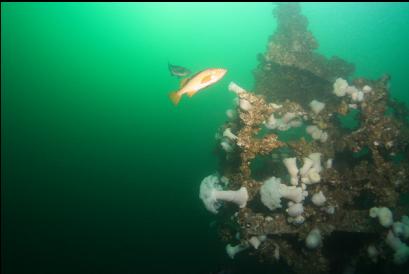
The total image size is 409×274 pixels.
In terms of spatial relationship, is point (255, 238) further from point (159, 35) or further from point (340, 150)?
point (159, 35)

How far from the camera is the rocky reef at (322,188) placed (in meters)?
5.48

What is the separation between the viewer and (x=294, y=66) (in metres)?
7.71

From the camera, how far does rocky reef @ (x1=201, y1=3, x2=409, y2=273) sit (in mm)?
5477

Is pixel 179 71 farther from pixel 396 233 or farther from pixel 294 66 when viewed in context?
pixel 396 233

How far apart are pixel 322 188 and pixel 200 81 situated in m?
3.22

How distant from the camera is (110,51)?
164 m

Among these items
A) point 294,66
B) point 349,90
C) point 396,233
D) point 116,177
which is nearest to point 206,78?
point 349,90

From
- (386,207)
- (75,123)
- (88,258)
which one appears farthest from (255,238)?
(75,123)

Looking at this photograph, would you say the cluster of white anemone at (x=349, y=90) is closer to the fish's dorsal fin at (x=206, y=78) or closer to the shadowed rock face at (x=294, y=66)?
the shadowed rock face at (x=294, y=66)

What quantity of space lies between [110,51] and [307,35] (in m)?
165

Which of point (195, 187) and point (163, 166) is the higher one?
point (163, 166)

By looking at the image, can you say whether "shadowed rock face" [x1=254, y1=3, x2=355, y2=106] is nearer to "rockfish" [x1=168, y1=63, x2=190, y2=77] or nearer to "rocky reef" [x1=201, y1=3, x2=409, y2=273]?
"rocky reef" [x1=201, y1=3, x2=409, y2=273]

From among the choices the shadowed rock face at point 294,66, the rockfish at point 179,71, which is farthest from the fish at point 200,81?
the shadowed rock face at point 294,66

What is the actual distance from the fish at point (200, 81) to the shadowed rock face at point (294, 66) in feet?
14.1
